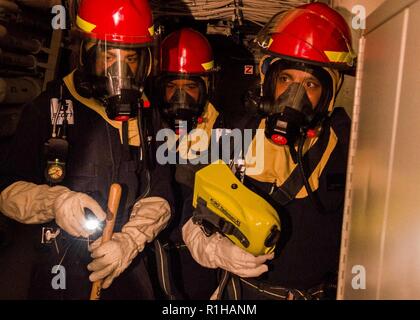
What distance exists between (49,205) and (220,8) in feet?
5.23

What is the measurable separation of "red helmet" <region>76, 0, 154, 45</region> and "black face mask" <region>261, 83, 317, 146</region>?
0.76m

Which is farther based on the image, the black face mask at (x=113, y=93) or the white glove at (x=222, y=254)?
the black face mask at (x=113, y=93)

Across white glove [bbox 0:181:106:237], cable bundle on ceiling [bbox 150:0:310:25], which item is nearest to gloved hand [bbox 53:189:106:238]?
Answer: white glove [bbox 0:181:106:237]

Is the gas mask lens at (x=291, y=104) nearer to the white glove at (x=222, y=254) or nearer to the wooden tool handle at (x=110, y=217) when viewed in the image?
the white glove at (x=222, y=254)

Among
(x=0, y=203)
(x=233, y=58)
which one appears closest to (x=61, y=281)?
(x=0, y=203)

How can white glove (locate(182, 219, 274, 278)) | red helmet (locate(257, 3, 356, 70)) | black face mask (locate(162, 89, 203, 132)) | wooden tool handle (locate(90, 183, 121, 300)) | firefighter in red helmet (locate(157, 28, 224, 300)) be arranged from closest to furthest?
wooden tool handle (locate(90, 183, 121, 300)) → white glove (locate(182, 219, 274, 278)) → red helmet (locate(257, 3, 356, 70)) → firefighter in red helmet (locate(157, 28, 224, 300)) → black face mask (locate(162, 89, 203, 132))

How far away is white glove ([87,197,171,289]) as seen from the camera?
1.71 metres

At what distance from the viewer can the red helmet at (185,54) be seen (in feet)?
8.02

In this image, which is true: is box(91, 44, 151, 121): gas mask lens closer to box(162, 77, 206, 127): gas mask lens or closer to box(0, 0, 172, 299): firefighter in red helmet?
box(0, 0, 172, 299): firefighter in red helmet

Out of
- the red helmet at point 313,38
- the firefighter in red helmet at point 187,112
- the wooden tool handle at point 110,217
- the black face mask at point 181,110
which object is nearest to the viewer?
the wooden tool handle at point 110,217

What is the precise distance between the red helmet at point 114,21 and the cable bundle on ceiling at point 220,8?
1.82ft

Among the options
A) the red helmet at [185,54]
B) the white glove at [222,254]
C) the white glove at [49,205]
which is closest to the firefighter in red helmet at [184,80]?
the red helmet at [185,54]

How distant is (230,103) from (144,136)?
1.22 metres

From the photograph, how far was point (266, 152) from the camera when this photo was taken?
6.38ft
